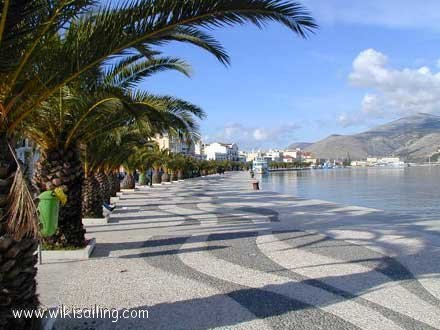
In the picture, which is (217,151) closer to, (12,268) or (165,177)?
(165,177)

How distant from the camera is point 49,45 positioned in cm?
490

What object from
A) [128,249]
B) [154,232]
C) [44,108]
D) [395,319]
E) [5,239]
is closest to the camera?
[5,239]

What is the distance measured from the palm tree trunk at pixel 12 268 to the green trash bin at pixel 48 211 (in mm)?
2777

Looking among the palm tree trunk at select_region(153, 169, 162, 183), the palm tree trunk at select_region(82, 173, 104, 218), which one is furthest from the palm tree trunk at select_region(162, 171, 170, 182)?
the palm tree trunk at select_region(82, 173, 104, 218)

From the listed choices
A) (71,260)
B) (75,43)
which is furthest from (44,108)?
(75,43)

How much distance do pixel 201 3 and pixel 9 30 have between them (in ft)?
5.30

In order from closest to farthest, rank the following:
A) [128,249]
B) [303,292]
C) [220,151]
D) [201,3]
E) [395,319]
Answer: [201,3] → [395,319] → [303,292] → [128,249] → [220,151]

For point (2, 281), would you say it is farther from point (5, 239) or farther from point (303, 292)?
point (303, 292)

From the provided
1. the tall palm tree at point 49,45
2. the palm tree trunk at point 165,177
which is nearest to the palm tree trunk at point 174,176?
the palm tree trunk at point 165,177

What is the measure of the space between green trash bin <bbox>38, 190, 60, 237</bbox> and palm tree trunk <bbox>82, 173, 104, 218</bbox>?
6.44m

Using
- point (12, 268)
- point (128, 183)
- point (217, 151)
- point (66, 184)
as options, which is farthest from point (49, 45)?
point (217, 151)

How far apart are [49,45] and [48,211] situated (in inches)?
107

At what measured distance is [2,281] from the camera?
3.62 meters

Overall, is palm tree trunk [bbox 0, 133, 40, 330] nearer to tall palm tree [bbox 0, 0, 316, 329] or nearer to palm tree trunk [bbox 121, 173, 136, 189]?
tall palm tree [bbox 0, 0, 316, 329]
